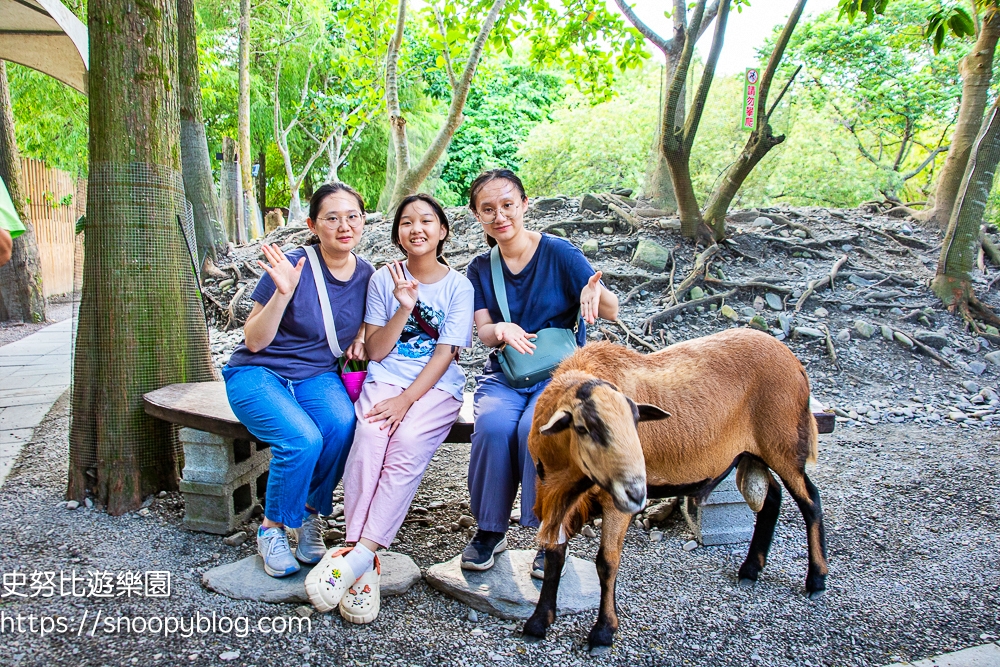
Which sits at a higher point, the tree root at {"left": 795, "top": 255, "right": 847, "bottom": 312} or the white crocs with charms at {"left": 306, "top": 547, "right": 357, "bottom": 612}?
the tree root at {"left": 795, "top": 255, "right": 847, "bottom": 312}

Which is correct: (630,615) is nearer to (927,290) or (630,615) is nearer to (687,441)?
(687,441)

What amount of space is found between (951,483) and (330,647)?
407 centimetres

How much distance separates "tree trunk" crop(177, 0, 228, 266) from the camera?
7.65 meters

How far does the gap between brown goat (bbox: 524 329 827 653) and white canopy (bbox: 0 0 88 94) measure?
Result: 731 centimetres

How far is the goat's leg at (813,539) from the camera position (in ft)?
10.1

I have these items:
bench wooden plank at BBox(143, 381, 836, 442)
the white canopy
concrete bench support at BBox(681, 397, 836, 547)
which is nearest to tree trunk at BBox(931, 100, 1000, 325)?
bench wooden plank at BBox(143, 381, 836, 442)

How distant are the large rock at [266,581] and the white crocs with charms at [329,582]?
265mm

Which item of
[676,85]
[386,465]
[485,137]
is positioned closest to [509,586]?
[386,465]

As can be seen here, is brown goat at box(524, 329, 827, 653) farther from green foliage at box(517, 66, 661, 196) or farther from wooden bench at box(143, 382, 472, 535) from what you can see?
green foliage at box(517, 66, 661, 196)

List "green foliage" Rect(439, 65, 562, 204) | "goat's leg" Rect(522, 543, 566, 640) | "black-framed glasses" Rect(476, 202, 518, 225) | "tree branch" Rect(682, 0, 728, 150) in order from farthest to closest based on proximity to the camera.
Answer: "green foliage" Rect(439, 65, 562, 204)
"tree branch" Rect(682, 0, 728, 150)
"black-framed glasses" Rect(476, 202, 518, 225)
"goat's leg" Rect(522, 543, 566, 640)

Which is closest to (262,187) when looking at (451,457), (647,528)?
(451,457)

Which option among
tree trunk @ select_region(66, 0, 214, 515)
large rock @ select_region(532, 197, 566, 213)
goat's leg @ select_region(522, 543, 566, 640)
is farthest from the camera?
large rock @ select_region(532, 197, 566, 213)

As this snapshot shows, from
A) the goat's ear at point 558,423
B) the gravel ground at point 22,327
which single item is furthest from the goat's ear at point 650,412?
the gravel ground at point 22,327

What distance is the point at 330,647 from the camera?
2.66 metres
